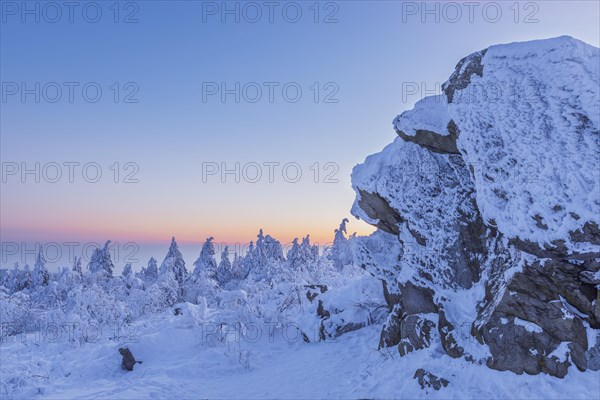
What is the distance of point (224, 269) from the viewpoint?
5334 cm

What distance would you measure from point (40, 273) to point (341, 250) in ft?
119

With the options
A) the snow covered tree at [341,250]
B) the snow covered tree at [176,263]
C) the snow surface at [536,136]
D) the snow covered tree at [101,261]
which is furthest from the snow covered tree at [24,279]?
the snow surface at [536,136]

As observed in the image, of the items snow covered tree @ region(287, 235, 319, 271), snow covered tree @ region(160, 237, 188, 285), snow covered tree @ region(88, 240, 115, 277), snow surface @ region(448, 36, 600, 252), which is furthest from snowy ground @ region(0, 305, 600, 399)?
snow covered tree @ region(287, 235, 319, 271)

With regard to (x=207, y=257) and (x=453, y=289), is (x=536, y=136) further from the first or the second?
(x=207, y=257)

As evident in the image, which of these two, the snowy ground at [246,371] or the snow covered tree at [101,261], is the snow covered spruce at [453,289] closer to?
the snowy ground at [246,371]

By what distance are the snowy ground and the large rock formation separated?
0.46 metres

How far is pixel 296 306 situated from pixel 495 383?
506 inches

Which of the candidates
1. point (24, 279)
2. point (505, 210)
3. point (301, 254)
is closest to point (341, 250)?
point (301, 254)

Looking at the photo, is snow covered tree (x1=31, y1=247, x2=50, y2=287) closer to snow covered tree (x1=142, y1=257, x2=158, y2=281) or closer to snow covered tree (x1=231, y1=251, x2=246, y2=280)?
snow covered tree (x1=142, y1=257, x2=158, y2=281)

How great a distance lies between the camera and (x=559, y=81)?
325 inches

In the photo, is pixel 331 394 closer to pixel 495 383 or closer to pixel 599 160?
pixel 495 383

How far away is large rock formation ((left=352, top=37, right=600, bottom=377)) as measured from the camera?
7.63 m

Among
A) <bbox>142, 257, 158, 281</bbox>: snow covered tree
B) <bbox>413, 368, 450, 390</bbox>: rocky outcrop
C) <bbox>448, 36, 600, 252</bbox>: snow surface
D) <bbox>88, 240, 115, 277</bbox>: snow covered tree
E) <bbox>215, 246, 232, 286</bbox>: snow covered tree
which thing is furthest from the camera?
<bbox>142, 257, 158, 281</bbox>: snow covered tree

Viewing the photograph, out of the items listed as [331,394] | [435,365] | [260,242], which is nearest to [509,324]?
[435,365]
